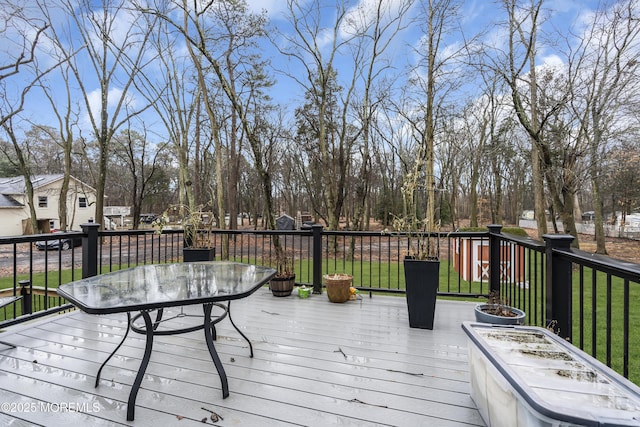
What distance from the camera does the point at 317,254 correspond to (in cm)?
416

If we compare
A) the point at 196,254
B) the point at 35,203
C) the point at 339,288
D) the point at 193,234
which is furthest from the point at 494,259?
the point at 35,203

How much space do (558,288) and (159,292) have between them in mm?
2469

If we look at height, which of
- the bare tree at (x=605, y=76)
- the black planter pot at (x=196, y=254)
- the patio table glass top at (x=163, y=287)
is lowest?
the black planter pot at (x=196, y=254)

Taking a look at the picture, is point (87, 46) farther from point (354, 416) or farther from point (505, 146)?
point (505, 146)

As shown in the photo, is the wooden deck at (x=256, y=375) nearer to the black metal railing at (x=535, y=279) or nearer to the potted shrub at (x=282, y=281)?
the black metal railing at (x=535, y=279)

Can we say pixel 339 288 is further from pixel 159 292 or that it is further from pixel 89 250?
pixel 89 250

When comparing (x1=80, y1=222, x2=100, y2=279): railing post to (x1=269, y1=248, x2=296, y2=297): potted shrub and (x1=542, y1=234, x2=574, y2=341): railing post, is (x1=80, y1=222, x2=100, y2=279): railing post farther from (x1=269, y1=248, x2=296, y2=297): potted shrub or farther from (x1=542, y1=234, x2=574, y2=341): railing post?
(x1=542, y1=234, x2=574, y2=341): railing post

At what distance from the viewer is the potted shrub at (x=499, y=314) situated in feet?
7.70

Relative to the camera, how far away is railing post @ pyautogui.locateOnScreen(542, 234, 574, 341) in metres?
1.93

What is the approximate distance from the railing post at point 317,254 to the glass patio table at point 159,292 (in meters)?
1.53

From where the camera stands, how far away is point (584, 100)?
7266 millimetres

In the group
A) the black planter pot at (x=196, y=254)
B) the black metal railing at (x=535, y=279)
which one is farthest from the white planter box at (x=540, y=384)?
the black planter pot at (x=196, y=254)

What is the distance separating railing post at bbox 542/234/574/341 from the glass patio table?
1.86 metres

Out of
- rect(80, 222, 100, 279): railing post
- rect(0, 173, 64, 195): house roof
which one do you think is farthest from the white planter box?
rect(0, 173, 64, 195): house roof
